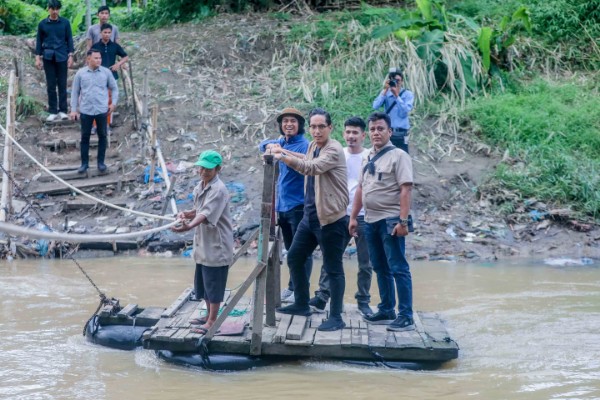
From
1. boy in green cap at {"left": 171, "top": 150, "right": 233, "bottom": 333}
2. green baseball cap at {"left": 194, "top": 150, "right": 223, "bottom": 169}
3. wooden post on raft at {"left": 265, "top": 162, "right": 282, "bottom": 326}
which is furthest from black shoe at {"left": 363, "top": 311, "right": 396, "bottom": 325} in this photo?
green baseball cap at {"left": 194, "top": 150, "right": 223, "bottom": 169}

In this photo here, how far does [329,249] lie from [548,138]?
775 cm

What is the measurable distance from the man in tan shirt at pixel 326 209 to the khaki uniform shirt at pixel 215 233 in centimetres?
60

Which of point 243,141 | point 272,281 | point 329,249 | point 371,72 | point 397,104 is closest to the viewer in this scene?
point 329,249

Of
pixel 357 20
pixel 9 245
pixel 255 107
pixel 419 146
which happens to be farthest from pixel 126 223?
pixel 357 20

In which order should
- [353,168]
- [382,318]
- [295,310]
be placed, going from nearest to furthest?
[382,318], [295,310], [353,168]

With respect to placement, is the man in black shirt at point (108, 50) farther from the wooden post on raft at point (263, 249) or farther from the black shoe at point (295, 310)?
the wooden post on raft at point (263, 249)

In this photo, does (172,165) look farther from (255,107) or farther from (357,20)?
(357,20)

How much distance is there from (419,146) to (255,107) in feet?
9.40

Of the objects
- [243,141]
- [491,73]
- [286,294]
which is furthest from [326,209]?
[491,73]

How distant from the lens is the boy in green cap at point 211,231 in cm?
632

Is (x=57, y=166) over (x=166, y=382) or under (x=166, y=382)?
over

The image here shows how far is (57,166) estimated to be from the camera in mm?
12922

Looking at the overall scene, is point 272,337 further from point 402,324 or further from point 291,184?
point 291,184

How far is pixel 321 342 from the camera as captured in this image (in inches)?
247
